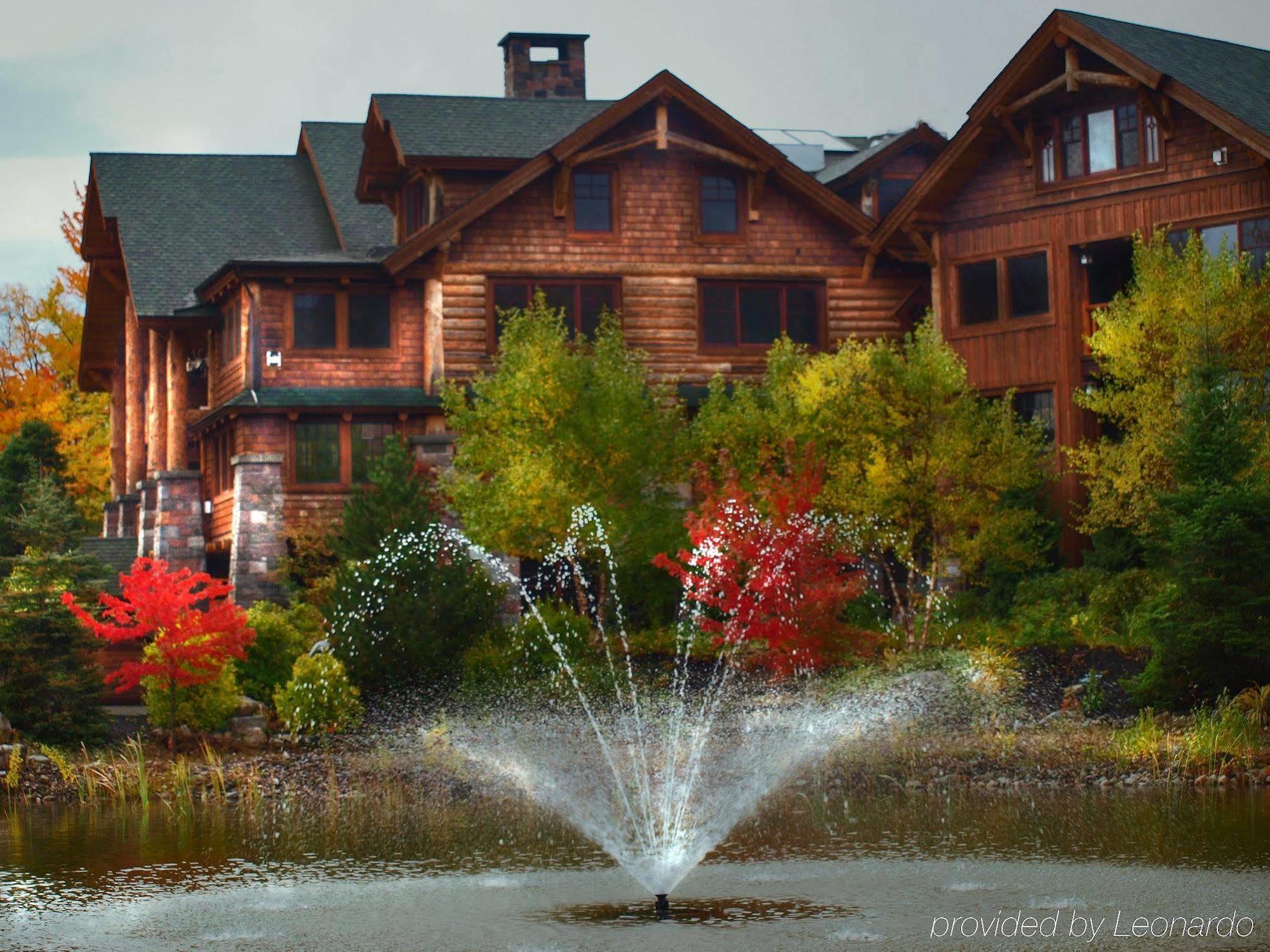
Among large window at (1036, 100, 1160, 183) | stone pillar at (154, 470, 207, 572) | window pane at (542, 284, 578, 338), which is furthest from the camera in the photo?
stone pillar at (154, 470, 207, 572)

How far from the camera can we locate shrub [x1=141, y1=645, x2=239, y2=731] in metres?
25.8

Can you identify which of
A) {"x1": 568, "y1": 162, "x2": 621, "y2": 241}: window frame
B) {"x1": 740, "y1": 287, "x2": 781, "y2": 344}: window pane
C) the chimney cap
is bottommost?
{"x1": 740, "y1": 287, "x2": 781, "y2": 344}: window pane

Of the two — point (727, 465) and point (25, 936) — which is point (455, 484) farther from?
point (25, 936)

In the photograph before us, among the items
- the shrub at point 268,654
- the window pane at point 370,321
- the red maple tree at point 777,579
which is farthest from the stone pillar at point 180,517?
the red maple tree at point 777,579

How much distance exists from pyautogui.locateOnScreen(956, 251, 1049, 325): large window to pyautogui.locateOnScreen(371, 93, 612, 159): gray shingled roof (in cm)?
935

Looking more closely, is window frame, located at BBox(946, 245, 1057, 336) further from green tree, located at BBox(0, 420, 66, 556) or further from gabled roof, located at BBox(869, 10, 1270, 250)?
green tree, located at BBox(0, 420, 66, 556)

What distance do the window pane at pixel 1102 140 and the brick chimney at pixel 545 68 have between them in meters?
16.1

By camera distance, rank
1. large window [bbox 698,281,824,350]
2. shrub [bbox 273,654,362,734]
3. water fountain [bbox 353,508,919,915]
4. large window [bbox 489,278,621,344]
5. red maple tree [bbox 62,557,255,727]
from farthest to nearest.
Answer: large window [bbox 698,281,824,350] → large window [bbox 489,278,621,344] → shrub [bbox 273,654,362,734] → red maple tree [bbox 62,557,255,727] → water fountain [bbox 353,508,919,915]

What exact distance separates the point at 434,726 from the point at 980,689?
7.85m

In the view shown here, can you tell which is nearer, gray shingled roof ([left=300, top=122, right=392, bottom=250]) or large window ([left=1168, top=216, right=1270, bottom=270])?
large window ([left=1168, top=216, right=1270, bottom=270])

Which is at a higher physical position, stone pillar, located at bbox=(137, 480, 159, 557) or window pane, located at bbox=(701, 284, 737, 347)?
window pane, located at bbox=(701, 284, 737, 347)

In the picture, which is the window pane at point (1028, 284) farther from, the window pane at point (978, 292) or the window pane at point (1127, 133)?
the window pane at point (1127, 133)

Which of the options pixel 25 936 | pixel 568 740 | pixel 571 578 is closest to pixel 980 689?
pixel 568 740

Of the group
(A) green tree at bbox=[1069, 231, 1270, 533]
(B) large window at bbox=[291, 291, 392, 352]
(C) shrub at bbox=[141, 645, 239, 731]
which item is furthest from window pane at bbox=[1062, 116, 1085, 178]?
(C) shrub at bbox=[141, 645, 239, 731]
